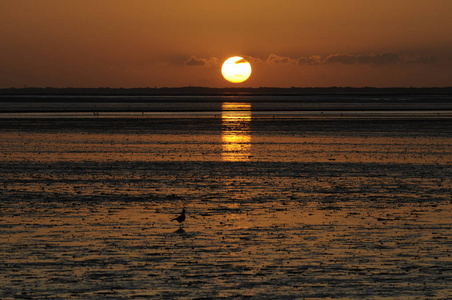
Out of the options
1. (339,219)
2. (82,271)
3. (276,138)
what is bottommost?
(82,271)

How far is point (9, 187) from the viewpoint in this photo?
93.5 ft

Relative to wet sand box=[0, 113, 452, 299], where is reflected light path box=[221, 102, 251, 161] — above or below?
above

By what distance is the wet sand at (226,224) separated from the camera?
48.7ft

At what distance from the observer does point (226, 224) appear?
2117 cm

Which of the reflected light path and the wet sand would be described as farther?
the reflected light path

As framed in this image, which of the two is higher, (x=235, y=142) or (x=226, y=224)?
(x=235, y=142)

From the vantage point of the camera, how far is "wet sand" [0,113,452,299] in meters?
14.8

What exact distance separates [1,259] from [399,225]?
10984 mm

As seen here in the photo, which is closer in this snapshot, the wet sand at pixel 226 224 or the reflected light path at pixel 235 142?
the wet sand at pixel 226 224

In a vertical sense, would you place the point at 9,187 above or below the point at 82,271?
above

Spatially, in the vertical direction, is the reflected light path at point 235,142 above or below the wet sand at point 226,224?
above

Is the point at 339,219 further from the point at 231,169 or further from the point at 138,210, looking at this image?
the point at 231,169

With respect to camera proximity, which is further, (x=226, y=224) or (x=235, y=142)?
(x=235, y=142)

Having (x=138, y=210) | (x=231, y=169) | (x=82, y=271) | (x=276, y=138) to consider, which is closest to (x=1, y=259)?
(x=82, y=271)
